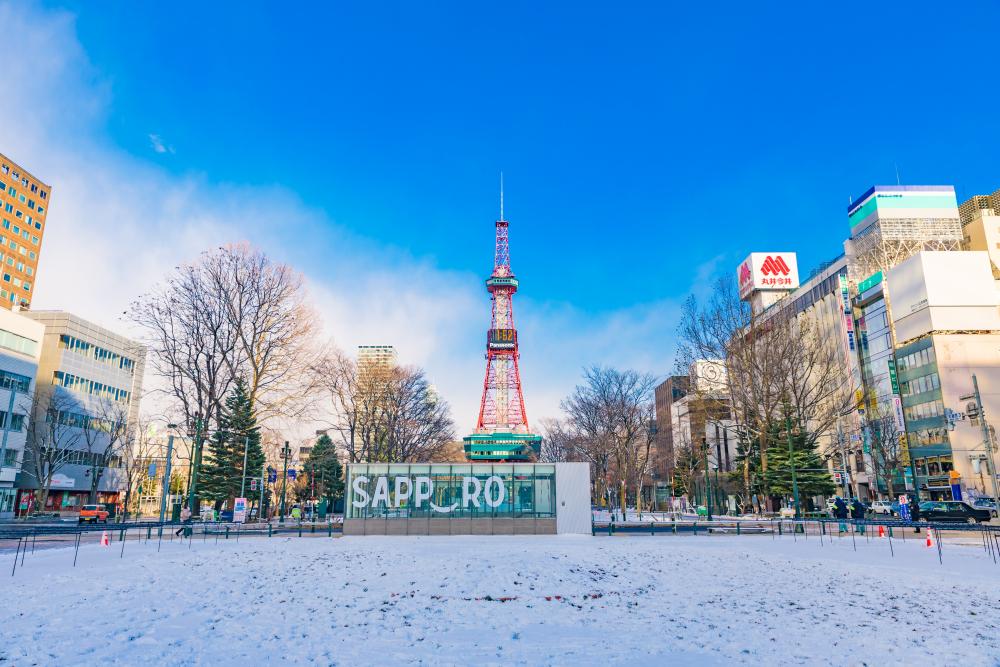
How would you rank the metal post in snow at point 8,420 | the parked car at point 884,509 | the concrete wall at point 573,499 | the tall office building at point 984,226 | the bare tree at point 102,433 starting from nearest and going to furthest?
1. the concrete wall at point 573,499
2. the parked car at point 884,509
3. the metal post in snow at point 8,420
4. the bare tree at point 102,433
5. the tall office building at point 984,226

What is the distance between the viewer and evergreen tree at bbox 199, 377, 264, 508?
4550 centimetres

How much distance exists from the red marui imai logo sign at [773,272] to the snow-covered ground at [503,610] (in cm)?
8864

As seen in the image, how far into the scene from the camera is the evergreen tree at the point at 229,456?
149 ft

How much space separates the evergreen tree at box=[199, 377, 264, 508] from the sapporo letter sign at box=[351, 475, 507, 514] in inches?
752

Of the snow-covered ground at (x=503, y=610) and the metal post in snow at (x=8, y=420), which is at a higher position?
the metal post in snow at (x=8, y=420)

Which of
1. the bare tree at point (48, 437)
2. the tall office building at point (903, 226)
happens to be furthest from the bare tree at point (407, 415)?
the tall office building at point (903, 226)

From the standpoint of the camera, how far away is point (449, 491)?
1187 inches

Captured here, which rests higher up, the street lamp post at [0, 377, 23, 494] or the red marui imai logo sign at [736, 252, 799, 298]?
the red marui imai logo sign at [736, 252, 799, 298]

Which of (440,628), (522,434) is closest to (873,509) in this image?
(440,628)

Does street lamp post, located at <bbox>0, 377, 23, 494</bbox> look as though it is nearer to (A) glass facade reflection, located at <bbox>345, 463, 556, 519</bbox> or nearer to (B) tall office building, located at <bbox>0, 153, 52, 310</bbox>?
(B) tall office building, located at <bbox>0, 153, 52, 310</bbox>

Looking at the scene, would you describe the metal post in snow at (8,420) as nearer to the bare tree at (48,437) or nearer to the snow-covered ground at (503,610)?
the bare tree at (48,437)

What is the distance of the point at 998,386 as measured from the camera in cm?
6500

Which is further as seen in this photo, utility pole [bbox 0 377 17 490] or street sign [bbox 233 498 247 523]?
→ utility pole [bbox 0 377 17 490]

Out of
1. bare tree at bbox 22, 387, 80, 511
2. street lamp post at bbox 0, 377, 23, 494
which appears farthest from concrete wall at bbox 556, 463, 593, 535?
street lamp post at bbox 0, 377, 23, 494
